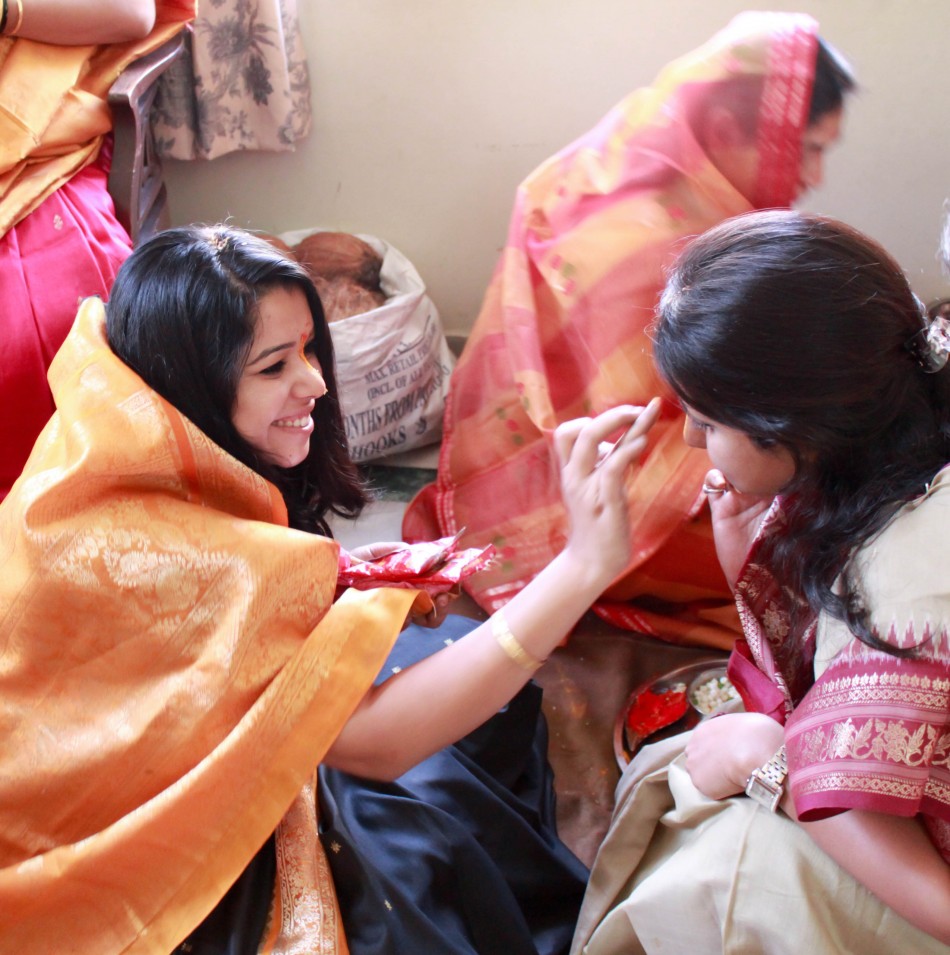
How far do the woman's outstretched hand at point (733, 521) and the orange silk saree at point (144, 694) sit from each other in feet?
1.53

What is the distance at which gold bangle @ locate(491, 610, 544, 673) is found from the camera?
1.00m

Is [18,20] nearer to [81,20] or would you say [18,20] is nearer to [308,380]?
[81,20]

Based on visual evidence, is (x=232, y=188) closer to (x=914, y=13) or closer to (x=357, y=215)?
(x=357, y=215)

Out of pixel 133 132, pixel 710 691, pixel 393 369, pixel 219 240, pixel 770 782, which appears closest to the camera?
pixel 770 782

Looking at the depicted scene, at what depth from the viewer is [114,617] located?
0.95 metres

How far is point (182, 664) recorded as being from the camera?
96cm

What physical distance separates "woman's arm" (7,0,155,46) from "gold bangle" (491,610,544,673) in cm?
131

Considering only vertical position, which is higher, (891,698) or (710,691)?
(891,698)

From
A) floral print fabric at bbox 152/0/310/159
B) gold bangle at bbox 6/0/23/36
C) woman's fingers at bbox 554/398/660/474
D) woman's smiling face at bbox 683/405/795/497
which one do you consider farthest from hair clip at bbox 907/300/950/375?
floral print fabric at bbox 152/0/310/159

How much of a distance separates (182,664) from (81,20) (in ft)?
4.06

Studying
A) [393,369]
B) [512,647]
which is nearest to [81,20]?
[393,369]

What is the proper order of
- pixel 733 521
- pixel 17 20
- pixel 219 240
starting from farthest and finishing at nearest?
pixel 17 20 < pixel 733 521 < pixel 219 240

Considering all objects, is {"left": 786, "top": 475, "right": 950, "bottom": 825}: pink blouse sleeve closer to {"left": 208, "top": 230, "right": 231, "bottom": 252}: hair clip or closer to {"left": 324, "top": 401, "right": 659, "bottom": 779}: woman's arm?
{"left": 324, "top": 401, "right": 659, "bottom": 779}: woman's arm

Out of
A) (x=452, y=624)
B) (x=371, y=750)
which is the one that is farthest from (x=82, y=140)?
(x=371, y=750)
